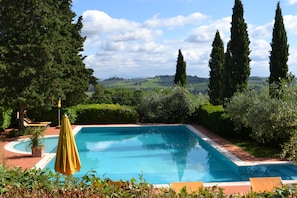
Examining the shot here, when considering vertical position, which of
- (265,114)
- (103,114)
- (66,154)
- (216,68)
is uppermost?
(216,68)

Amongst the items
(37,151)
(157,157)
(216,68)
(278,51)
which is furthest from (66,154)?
(216,68)

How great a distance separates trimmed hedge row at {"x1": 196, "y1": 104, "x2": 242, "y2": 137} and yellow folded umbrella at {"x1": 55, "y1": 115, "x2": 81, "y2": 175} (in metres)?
12.4

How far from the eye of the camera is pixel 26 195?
496 cm

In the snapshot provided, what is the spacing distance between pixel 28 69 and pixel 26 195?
44.7ft

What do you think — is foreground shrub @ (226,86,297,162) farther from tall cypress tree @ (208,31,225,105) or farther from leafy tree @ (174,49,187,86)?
leafy tree @ (174,49,187,86)

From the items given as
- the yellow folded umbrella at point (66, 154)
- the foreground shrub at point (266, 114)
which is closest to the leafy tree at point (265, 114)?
the foreground shrub at point (266, 114)

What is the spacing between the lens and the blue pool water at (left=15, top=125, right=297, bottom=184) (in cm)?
1292

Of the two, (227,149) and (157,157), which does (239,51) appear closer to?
(227,149)

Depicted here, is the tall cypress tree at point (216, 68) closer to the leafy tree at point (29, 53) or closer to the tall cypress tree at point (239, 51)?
the tall cypress tree at point (239, 51)

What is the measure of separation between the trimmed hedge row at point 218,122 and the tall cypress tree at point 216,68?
147 inches

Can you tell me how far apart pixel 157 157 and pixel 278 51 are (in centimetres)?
973

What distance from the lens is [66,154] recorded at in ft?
28.3

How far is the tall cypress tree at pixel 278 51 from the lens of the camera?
66.6ft

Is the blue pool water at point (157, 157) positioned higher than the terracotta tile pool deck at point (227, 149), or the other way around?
the terracotta tile pool deck at point (227, 149)
